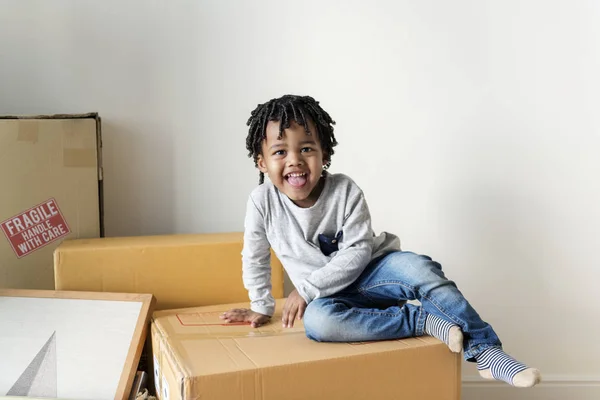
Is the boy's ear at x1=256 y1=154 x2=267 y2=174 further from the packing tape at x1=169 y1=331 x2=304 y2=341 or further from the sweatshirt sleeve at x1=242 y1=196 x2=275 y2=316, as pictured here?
the packing tape at x1=169 y1=331 x2=304 y2=341

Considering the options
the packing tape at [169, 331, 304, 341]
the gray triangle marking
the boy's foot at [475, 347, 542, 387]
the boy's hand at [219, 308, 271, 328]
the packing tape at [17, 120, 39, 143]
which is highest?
the packing tape at [17, 120, 39, 143]

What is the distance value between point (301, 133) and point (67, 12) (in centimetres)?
69

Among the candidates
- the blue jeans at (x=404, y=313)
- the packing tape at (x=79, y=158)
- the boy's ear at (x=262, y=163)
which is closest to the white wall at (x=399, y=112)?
the packing tape at (x=79, y=158)

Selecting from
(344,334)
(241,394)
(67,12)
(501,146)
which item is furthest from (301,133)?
(67,12)

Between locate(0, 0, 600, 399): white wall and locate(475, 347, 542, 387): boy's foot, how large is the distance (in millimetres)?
521

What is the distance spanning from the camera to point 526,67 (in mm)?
1386

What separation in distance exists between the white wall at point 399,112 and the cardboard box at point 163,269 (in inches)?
8.6

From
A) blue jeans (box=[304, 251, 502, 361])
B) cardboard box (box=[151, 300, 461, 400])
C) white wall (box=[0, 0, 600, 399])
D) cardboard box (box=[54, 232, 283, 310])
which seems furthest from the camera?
white wall (box=[0, 0, 600, 399])

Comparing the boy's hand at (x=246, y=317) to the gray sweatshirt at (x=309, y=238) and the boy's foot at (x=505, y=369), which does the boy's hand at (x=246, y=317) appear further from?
the boy's foot at (x=505, y=369)

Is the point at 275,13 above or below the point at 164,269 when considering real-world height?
above

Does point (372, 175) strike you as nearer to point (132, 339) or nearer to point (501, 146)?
point (501, 146)

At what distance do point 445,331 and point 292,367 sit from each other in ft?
0.81

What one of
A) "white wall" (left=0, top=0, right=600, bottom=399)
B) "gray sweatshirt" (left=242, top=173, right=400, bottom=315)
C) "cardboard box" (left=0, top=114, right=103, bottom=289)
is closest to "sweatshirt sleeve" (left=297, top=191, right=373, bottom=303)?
"gray sweatshirt" (left=242, top=173, right=400, bottom=315)

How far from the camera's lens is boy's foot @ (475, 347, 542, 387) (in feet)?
2.76
